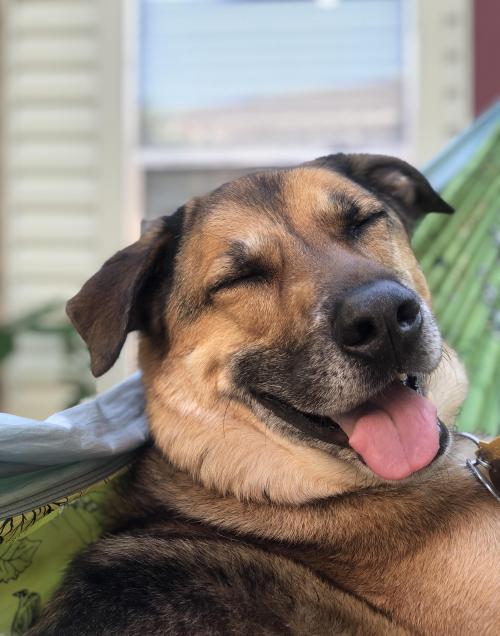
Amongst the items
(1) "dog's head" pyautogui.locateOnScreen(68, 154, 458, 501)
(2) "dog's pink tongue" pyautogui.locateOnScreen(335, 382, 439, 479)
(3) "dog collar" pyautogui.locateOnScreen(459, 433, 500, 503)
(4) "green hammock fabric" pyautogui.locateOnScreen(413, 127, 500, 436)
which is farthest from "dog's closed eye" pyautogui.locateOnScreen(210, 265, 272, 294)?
(4) "green hammock fabric" pyautogui.locateOnScreen(413, 127, 500, 436)

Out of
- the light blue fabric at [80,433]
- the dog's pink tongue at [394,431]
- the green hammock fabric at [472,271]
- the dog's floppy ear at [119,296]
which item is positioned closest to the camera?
the light blue fabric at [80,433]

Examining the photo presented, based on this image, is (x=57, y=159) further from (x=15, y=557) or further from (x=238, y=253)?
(x=15, y=557)

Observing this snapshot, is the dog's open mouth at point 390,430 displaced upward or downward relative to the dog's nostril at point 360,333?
downward

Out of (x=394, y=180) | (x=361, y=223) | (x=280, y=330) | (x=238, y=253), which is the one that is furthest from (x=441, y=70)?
(x=280, y=330)

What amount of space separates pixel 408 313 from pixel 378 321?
10 cm

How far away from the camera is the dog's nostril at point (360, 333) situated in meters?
1.84

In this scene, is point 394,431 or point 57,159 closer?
point 394,431

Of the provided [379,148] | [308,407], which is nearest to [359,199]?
[308,407]

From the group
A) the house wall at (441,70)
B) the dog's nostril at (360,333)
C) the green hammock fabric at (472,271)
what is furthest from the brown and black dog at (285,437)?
the house wall at (441,70)

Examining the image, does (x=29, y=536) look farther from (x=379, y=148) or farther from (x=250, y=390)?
(x=379, y=148)

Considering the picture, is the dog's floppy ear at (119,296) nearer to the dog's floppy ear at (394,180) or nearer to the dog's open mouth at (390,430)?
the dog's open mouth at (390,430)

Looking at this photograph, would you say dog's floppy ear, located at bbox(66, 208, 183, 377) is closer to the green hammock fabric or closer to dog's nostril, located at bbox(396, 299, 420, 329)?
dog's nostril, located at bbox(396, 299, 420, 329)

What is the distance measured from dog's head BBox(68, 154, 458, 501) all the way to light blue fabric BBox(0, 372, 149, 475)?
0.11m

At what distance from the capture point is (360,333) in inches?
73.2
